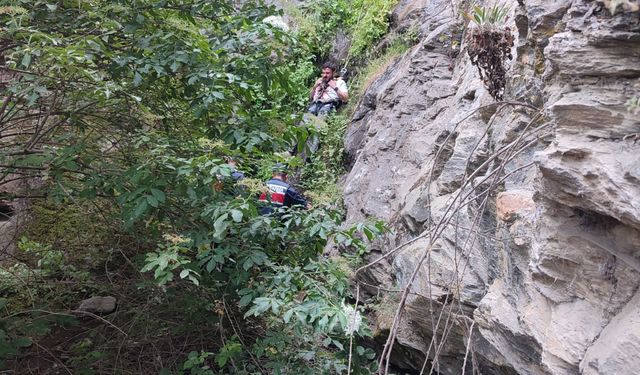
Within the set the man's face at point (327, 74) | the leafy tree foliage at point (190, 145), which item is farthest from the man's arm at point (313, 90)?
the leafy tree foliage at point (190, 145)

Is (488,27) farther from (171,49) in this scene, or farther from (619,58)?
(171,49)

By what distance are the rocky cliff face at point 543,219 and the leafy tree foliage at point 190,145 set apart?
69 centimetres

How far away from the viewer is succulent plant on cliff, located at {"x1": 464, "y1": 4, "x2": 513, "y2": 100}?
3.71 m

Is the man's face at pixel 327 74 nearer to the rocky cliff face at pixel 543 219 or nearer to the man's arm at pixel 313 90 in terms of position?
the man's arm at pixel 313 90

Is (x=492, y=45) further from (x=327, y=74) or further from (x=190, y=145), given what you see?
(x=327, y=74)

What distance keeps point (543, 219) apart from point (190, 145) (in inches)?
95.4

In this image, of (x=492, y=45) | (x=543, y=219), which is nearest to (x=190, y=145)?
(x=492, y=45)

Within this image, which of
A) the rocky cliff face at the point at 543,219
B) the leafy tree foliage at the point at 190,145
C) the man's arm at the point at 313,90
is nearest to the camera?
the rocky cliff face at the point at 543,219

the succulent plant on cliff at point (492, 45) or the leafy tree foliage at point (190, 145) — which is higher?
the succulent plant on cliff at point (492, 45)

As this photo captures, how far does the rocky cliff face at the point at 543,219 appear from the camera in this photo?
2.15 m

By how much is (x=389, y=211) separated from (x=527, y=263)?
11.1 feet

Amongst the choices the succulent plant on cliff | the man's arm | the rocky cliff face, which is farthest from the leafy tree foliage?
the man's arm

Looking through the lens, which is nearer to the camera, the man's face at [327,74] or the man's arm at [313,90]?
the man's face at [327,74]

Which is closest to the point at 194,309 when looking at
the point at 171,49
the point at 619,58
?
the point at 171,49
